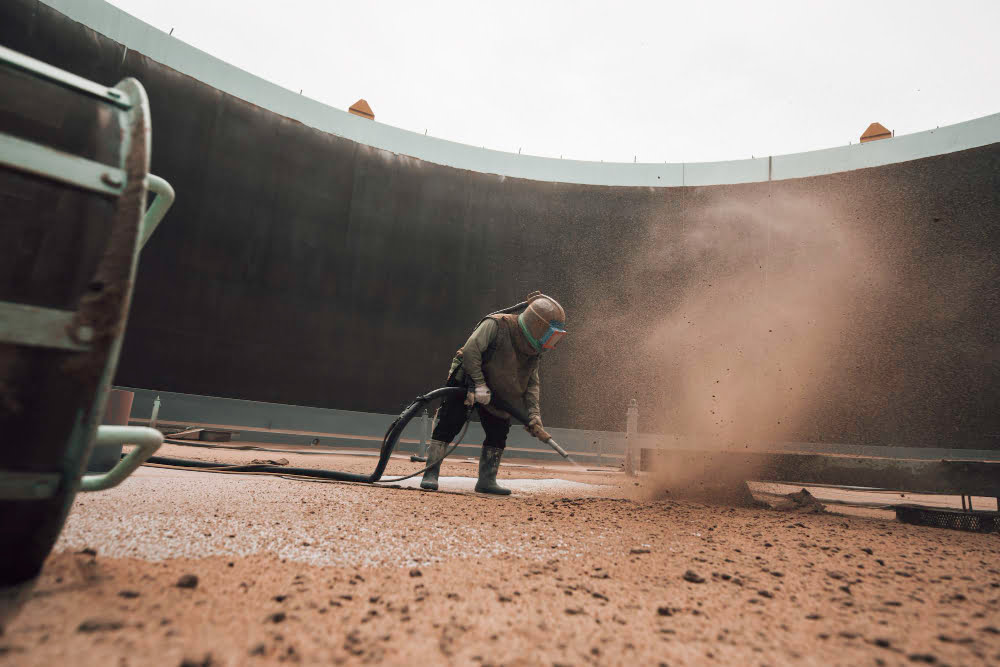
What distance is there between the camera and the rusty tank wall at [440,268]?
24.6 feet

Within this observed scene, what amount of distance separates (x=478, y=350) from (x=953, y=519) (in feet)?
11.5

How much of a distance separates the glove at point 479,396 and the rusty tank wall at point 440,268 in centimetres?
563

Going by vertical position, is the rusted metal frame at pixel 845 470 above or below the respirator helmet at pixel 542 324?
below

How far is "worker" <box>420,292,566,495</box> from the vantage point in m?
3.75

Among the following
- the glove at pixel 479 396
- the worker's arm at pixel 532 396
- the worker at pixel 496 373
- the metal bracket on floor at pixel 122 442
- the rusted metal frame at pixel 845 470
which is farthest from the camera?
the worker's arm at pixel 532 396

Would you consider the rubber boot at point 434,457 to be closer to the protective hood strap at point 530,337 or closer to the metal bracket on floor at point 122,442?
the protective hood strap at point 530,337

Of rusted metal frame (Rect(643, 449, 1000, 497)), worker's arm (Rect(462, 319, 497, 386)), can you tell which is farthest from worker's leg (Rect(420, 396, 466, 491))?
rusted metal frame (Rect(643, 449, 1000, 497))

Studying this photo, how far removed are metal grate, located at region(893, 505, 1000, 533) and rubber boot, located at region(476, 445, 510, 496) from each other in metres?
2.95

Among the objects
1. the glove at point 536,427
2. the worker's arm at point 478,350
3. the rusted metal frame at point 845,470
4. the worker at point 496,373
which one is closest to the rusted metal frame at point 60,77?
the worker's arm at point 478,350

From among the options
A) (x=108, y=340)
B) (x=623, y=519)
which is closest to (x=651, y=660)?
(x=108, y=340)

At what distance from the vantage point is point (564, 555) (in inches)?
74.6

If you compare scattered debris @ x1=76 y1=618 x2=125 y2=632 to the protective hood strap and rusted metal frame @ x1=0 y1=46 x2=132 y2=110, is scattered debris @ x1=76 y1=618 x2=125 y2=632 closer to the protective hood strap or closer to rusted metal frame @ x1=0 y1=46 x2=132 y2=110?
rusted metal frame @ x1=0 y1=46 x2=132 y2=110

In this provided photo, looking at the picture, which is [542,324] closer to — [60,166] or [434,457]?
[434,457]

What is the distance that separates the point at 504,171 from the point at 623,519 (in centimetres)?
865
